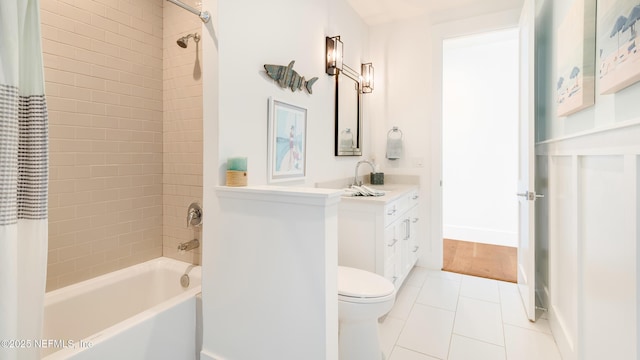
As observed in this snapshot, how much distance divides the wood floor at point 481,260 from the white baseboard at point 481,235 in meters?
0.10

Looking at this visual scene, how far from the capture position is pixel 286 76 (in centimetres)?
188

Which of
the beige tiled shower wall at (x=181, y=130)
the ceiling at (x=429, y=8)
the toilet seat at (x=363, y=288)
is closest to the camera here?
the toilet seat at (x=363, y=288)

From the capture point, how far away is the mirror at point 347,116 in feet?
8.86

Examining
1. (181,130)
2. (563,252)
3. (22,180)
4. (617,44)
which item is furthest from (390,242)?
(22,180)

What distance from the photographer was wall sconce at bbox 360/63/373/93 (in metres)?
3.21

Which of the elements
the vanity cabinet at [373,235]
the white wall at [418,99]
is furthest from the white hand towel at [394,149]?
the vanity cabinet at [373,235]

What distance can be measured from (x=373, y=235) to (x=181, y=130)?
1570 millimetres

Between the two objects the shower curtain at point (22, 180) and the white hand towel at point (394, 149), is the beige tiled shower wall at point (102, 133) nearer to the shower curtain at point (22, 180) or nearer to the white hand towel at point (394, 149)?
the shower curtain at point (22, 180)

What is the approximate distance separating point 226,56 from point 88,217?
4.39 feet

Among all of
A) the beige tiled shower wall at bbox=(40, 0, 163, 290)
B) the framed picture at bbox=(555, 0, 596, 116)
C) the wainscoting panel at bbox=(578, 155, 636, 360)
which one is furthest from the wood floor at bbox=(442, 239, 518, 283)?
the beige tiled shower wall at bbox=(40, 0, 163, 290)

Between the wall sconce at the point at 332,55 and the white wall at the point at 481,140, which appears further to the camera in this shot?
the white wall at the point at 481,140

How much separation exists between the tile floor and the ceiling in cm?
269

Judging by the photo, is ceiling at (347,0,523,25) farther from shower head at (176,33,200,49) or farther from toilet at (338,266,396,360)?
toilet at (338,266,396,360)

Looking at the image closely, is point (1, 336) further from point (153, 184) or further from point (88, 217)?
point (153, 184)
